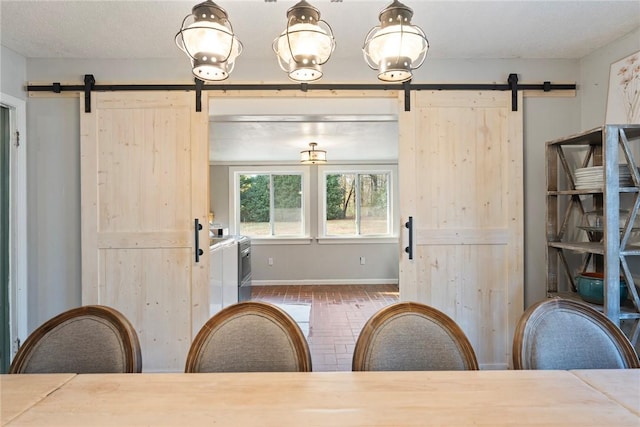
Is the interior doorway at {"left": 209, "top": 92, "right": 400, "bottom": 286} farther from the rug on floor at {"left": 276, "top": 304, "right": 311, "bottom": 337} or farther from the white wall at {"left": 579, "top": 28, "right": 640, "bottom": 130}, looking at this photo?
the white wall at {"left": 579, "top": 28, "right": 640, "bottom": 130}

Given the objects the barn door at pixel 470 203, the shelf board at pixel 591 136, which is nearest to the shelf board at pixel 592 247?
the barn door at pixel 470 203

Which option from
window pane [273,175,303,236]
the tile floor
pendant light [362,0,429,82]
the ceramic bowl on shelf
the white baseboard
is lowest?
the tile floor

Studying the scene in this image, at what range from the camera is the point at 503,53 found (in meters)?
2.44

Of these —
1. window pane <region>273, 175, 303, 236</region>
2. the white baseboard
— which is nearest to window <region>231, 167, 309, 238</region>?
window pane <region>273, 175, 303, 236</region>

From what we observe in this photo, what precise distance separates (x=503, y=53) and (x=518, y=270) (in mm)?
1540

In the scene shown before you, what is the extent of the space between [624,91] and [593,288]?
125cm

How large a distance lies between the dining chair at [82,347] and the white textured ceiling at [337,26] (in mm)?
1594

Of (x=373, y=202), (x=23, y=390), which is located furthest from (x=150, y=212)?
(x=373, y=202)

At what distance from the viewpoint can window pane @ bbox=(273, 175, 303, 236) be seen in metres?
6.27

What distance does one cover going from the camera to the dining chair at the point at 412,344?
123 centimetres

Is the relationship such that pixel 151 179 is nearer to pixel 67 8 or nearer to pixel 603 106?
pixel 67 8

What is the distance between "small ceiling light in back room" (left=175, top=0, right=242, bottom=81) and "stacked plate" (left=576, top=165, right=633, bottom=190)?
81.9 inches

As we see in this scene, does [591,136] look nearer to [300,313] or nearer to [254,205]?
[300,313]

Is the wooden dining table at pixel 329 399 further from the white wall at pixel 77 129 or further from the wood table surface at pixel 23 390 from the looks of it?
the white wall at pixel 77 129
